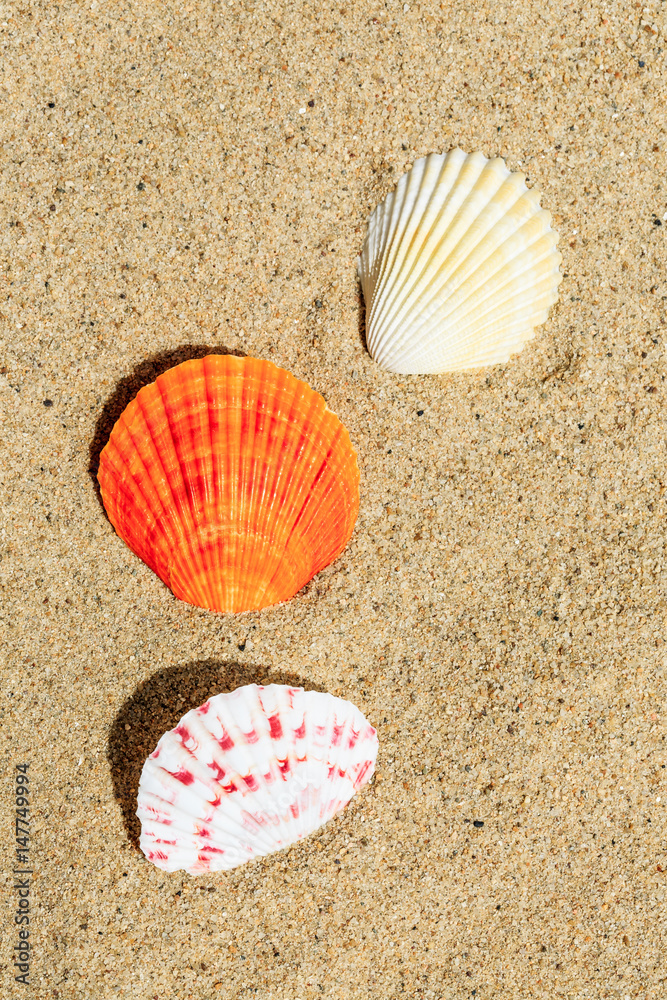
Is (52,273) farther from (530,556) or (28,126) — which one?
(530,556)

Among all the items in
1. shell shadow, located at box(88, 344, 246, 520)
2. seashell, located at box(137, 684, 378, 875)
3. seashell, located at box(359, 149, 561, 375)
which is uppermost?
seashell, located at box(359, 149, 561, 375)

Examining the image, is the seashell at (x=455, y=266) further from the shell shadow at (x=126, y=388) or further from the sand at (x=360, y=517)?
the shell shadow at (x=126, y=388)

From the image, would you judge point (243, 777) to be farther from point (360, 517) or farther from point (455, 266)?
point (455, 266)

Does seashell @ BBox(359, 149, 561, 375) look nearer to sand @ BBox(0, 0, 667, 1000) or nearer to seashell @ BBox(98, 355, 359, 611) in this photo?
sand @ BBox(0, 0, 667, 1000)

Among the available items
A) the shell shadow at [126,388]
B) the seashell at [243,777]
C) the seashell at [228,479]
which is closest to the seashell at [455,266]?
the seashell at [228,479]

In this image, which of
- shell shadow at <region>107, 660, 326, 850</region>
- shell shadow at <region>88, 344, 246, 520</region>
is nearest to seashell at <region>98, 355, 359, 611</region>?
shell shadow at <region>88, 344, 246, 520</region>
